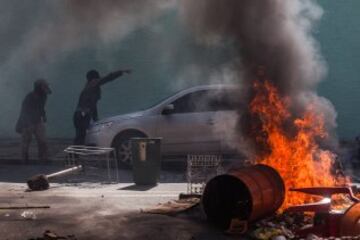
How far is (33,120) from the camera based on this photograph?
45.1 ft

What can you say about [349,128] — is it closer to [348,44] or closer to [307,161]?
[348,44]

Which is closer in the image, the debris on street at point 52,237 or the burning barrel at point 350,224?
the burning barrel at point 350,224

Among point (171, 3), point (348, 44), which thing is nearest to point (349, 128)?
point (348, 44)

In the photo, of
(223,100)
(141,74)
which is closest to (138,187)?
(223,100)

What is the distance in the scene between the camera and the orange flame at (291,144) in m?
8.20

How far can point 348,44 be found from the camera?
16.6m

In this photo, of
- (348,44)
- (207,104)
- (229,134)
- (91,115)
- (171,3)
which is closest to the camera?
(171,3)

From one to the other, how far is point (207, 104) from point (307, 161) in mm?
4634

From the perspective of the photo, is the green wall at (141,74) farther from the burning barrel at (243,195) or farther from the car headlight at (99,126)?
the burning barrel at (243,195)

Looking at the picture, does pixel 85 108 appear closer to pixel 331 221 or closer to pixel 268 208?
pixel 268 208

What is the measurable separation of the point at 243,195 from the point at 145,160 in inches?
149

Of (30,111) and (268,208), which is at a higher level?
(30,111)

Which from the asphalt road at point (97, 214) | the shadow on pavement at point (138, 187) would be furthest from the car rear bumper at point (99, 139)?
the shadow on pavement at point (138, 187)

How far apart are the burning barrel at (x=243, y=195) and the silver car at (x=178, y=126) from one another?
4.48 metres
